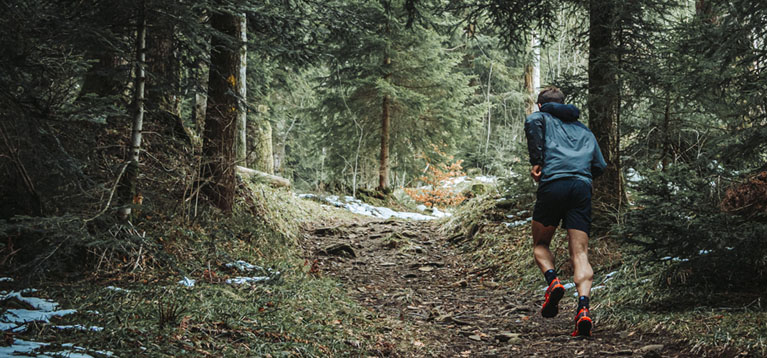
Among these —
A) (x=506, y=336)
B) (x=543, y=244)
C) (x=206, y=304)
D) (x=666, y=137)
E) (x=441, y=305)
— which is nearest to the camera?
(x=206, y=304)

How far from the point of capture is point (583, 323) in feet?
12.6

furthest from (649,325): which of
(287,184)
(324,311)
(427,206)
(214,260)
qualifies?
(427,206)

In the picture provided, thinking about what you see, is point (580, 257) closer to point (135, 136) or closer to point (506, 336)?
point (506, 336)

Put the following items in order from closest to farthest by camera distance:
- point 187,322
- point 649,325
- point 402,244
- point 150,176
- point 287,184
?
point 187,322 < point 649,325 < point 150,176 < point 402,244 < point 287,184

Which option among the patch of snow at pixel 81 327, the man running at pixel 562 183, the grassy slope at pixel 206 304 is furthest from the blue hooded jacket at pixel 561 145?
the patch of snow at pixel 81 327

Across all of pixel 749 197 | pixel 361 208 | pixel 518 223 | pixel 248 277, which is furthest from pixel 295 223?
pixel 749 197

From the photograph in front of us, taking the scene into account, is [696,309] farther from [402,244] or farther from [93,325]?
[402,244]

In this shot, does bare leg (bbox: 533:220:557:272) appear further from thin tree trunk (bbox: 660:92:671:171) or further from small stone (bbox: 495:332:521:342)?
thin tree trunk (bbox: 660:92:671:171)

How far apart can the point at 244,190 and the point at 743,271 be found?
691cm

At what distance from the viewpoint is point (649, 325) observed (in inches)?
156

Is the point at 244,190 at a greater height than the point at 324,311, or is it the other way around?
the point at 244,190

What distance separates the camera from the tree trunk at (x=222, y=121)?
684 centimetres

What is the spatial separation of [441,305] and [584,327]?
2311 mm

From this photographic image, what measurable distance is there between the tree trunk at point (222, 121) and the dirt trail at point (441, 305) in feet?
6.05
